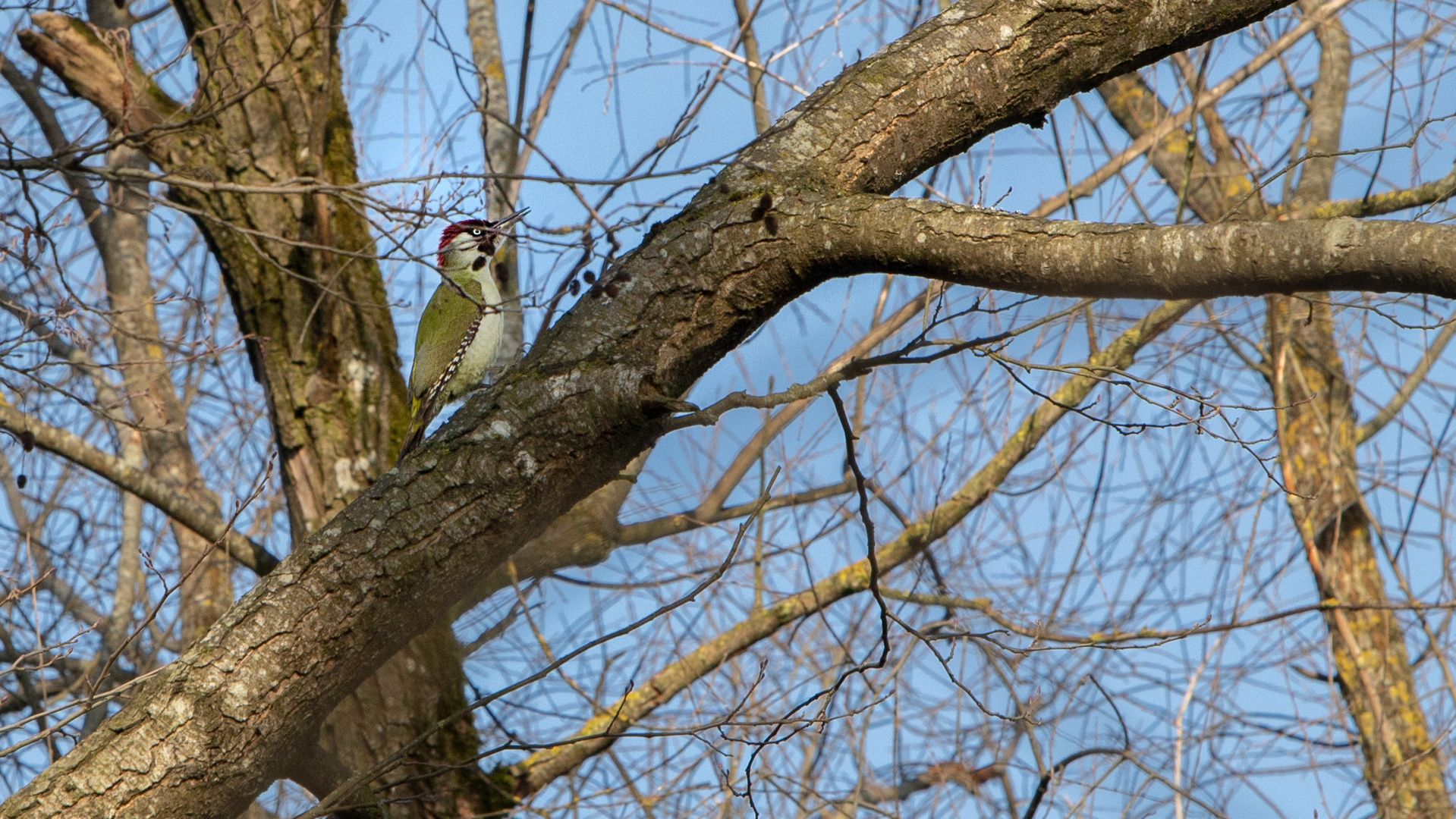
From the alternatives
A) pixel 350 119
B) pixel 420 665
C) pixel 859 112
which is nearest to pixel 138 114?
pixel 350 119

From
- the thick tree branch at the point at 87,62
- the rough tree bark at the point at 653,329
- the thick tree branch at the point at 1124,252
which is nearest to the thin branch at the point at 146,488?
the thick tree branch at the point at 87,62

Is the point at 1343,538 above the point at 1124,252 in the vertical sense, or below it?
above

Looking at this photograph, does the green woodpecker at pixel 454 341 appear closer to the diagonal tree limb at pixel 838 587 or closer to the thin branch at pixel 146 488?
the thin branch at pixel 146 488

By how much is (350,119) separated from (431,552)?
114 inches

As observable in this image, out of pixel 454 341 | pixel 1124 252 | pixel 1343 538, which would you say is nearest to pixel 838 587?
pixel 454 341

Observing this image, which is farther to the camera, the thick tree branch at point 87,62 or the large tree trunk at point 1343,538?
the large tree trunk at point 1343,538

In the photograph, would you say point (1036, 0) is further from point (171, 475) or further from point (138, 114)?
point (171, 475)

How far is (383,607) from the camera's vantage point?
232 centimetres

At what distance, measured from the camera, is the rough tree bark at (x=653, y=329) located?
2.14m

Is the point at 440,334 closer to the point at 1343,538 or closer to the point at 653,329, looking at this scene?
the point at 653,329

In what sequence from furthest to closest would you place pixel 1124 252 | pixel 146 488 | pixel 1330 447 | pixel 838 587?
pixel 1330 447, pixel 838 587, pixel 146 488, pixel 1124 252

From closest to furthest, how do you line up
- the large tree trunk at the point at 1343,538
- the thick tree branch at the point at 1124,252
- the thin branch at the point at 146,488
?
1. the thick tree branch at the point at 1124,252
2. the thin branch at the point at 146,488
3. the large tree trunk at the point at 1343,538

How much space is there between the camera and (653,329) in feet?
8.00

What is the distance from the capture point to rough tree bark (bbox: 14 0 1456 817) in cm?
214
